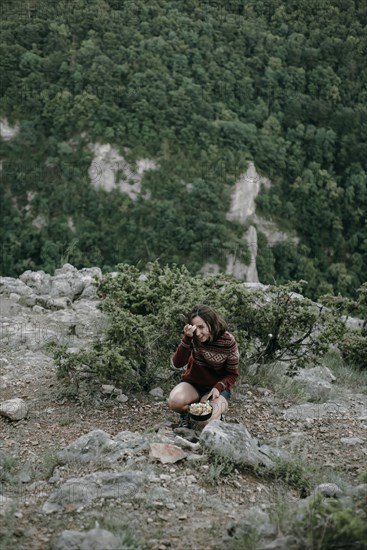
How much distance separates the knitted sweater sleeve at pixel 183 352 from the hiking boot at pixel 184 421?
43 cm

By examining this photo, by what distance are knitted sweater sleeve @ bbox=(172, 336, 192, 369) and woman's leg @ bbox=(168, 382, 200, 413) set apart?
220 mm

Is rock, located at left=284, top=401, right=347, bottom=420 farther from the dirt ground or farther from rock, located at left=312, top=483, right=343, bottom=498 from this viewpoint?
rock, located at left=312, top=483, right=343, bottom=498

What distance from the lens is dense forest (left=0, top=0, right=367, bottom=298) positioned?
1946 inches

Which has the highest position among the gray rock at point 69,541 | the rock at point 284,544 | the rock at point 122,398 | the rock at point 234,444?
the rock at point 284,544

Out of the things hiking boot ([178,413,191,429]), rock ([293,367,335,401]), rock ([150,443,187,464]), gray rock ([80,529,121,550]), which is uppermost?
gray rock ([80,529,121,550])

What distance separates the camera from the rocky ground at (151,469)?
3.34 metres

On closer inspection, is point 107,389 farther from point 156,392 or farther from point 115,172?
point 115,172

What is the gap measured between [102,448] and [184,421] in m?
0.85

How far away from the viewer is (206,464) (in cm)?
414

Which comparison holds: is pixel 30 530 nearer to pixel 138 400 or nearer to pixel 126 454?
pixel 126 454

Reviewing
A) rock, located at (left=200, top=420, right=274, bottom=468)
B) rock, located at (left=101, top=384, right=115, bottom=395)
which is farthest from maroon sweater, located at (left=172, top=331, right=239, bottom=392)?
rock, located at (left=101, top=384, right=115, bottom=395)

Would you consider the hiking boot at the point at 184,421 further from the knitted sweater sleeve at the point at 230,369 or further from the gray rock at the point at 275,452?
the gray rock at the point at 275,452

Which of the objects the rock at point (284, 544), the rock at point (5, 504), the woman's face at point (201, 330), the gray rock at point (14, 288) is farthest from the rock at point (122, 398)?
the gray rock at point (14, 288)

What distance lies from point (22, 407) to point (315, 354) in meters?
3.44
